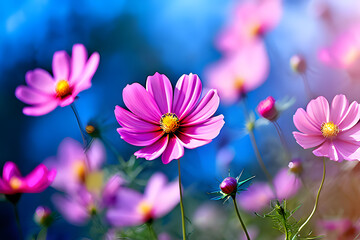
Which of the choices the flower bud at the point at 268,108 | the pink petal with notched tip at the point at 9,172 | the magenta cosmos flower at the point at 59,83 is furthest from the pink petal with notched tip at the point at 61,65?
the flower bud at the point at 268,108

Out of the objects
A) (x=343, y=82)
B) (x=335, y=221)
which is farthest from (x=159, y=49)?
(x=335, y=221)

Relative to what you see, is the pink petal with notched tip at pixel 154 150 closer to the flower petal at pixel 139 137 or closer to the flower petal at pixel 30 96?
the flower petal at pixel 139 137

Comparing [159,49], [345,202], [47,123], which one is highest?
[159,49]

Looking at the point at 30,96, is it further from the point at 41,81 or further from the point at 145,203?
the point at 145,203

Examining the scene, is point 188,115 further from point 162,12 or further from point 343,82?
point 162,12

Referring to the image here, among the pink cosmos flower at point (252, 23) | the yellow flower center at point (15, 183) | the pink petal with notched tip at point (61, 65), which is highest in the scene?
the pink cosmos flower at point (252, 23)

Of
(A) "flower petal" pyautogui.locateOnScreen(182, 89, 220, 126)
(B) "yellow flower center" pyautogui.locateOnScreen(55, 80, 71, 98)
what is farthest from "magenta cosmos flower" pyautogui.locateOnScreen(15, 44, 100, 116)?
(A) "flower petal" pyautogui.locateOnScreen(182, 89, 220, 126)

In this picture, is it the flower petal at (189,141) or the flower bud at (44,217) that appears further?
the flower bud at (44,217)

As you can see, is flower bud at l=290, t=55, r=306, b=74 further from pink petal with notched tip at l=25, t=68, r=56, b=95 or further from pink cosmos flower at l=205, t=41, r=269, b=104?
pink petal with notched tip at l=25, t=68, r=56, b=95
